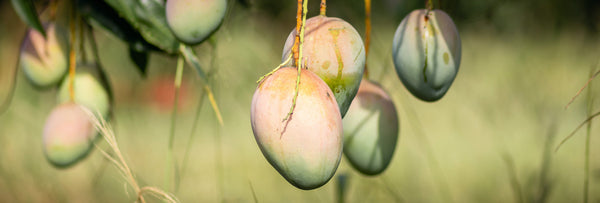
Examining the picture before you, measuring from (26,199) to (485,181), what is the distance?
464 millimetres

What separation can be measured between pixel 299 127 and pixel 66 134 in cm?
21

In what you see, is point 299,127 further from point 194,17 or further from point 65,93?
point 65,93

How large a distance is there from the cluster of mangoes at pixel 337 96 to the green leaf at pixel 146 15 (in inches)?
3.5

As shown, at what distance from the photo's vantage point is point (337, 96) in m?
0.23

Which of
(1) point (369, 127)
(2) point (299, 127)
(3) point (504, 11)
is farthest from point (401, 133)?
(2) point (299, 127)

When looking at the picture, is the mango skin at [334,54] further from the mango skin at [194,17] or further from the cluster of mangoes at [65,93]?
the cluster of mangoes at [65,93]

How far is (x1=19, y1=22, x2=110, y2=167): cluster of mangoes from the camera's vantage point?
0.35 meters

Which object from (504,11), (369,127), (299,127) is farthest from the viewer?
(504,11)

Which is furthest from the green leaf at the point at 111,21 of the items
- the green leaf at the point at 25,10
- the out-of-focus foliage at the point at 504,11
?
the out-of-focus foliage at the point at 504,11

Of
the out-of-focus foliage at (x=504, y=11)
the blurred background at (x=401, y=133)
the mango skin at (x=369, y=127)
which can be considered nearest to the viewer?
the mango skin at (x=369, y=127)

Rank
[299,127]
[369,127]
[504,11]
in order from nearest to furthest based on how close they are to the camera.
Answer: [299,127]
[369,127]
[504,11]

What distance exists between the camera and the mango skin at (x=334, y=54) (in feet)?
0.74

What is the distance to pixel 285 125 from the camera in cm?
20

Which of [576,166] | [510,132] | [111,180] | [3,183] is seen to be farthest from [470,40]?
[3,183]
